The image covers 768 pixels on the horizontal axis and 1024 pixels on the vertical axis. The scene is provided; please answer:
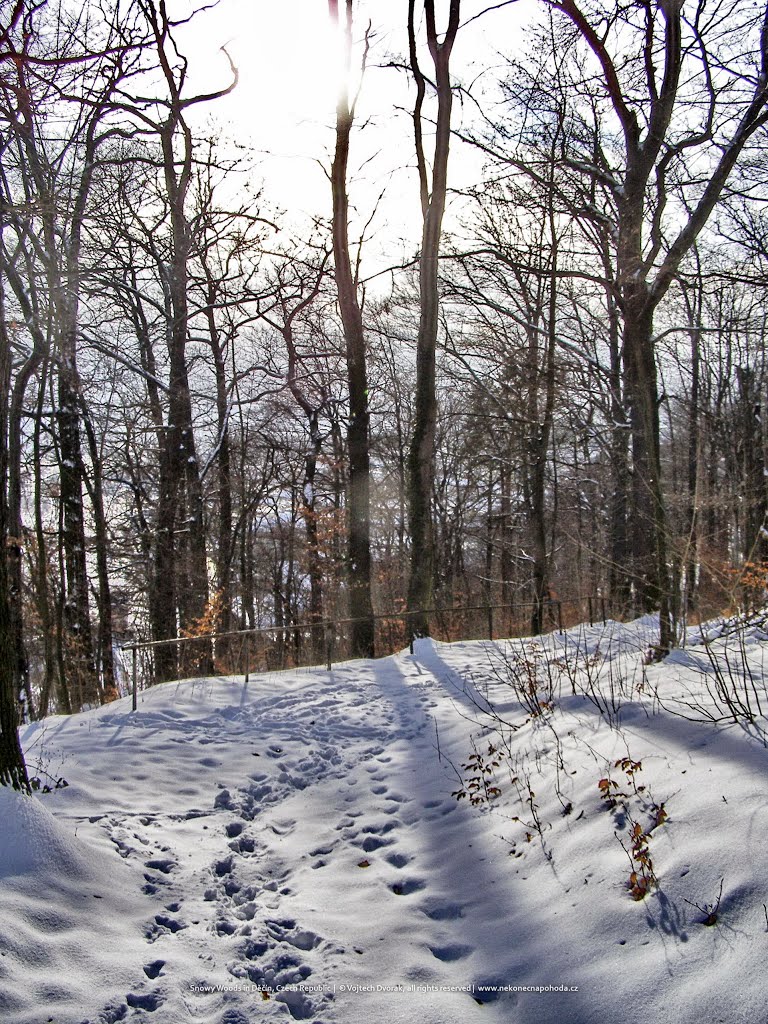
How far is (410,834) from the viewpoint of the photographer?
447 cm

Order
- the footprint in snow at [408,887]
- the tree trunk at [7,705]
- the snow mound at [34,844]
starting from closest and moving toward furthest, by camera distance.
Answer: the snow mound at [34,844]
the footprint in snow at [408,887]
the tree trunk at [7,705]

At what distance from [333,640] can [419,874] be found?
31.4 feet

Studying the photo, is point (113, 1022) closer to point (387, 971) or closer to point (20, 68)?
point (387, 971)

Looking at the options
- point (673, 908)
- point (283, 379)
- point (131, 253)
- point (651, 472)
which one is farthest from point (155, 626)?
point (673, 908)

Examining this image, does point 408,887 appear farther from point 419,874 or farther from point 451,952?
point 451,952

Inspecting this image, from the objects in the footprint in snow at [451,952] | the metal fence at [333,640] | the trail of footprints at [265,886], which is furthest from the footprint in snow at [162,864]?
the metal fence at [333,640]

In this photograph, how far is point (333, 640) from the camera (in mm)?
13422

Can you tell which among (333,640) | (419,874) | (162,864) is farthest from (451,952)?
(333,640)

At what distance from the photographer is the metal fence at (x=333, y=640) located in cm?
1230

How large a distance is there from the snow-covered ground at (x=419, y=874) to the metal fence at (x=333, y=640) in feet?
13.8

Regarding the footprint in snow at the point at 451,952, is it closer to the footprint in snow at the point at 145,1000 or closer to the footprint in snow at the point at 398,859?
the footprint in snow at the point at 398,859

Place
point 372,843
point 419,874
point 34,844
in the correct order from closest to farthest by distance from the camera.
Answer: point 34,844
point 419,874
point 372,843

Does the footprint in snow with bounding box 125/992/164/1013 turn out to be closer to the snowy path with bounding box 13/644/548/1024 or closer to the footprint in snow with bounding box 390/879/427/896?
the snowy path with bounding box 13/644/548/1024

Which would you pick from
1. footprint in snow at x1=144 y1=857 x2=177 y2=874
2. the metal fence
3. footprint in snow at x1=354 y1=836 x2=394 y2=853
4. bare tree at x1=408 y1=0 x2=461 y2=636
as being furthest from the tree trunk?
bare tree at x1=408 y1=0 x2=461 y2=636
